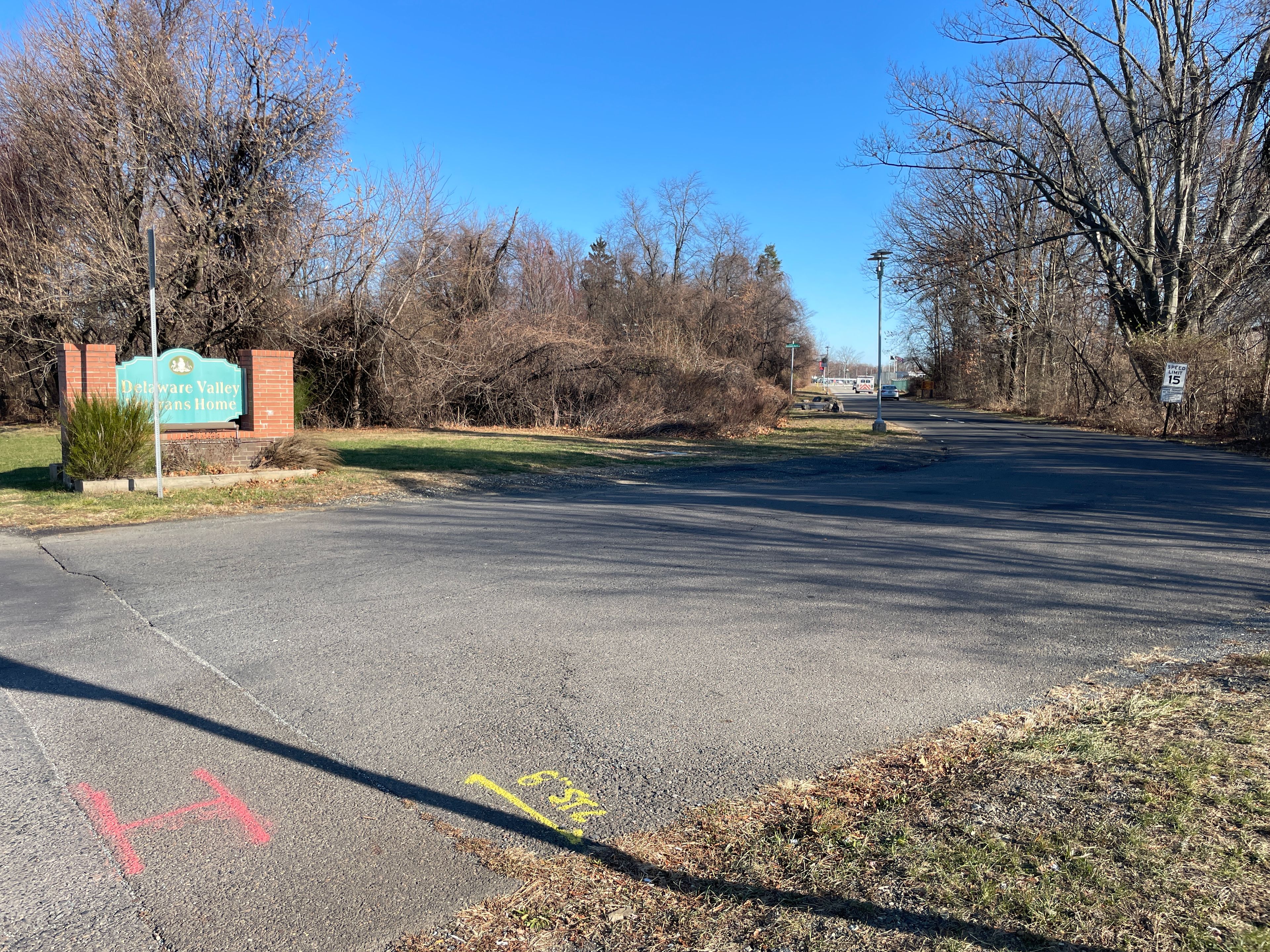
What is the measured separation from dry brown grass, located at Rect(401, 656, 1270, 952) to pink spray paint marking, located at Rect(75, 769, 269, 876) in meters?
0.86

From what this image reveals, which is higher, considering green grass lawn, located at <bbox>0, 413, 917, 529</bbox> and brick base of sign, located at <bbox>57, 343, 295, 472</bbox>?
brick base of sign, located at <bbox>57, 343, 295, 472</bbox>

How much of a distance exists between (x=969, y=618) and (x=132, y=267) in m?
22.3

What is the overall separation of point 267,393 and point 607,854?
13684mm

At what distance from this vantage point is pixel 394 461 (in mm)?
17547

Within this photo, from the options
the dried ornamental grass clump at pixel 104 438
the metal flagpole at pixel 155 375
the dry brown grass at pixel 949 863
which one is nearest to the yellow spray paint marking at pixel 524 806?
the dry brown grass at pixel 949 863

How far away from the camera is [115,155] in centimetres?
2141

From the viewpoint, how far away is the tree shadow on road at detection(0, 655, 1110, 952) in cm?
260

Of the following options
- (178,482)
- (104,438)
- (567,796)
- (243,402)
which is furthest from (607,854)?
(243,402)

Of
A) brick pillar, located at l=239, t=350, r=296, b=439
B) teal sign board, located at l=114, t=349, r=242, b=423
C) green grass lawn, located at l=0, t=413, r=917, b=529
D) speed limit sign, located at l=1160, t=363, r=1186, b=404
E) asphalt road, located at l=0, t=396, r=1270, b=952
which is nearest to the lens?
asphalt road, located at l=0, t=396, r=1270, b=952

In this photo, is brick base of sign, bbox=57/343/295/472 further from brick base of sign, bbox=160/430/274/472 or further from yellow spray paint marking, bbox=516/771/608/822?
yellow spray paint marking, bbox=516/771/608/822

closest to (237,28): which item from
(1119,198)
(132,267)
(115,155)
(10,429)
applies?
(115,155)

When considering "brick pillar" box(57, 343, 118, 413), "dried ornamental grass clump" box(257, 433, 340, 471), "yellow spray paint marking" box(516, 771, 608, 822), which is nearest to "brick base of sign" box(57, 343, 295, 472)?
"brick pillar" box(57, 343, 118, 413)

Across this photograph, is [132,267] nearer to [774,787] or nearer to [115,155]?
[115,155]

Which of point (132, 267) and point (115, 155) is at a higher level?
point (115, 155)
